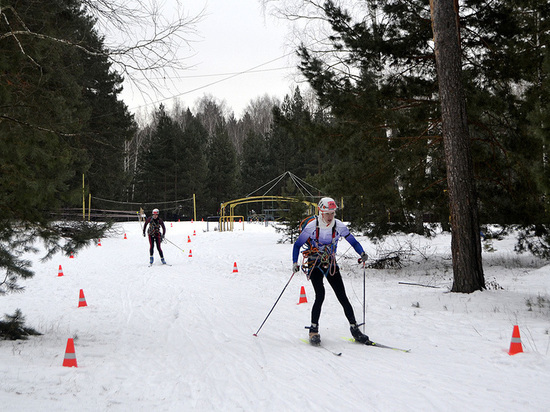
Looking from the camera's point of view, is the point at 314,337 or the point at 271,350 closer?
the point at 271,350

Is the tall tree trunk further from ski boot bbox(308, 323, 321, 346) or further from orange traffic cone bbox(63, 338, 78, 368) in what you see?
orange traffic cone bbox(63, 338, 78, 368)

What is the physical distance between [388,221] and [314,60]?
5466mm

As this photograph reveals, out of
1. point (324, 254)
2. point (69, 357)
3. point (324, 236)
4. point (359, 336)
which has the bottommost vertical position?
point (359, 336)

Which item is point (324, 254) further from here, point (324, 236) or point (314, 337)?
point (314, 337)

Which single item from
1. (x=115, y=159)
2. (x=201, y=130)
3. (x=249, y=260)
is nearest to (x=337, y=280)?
(x=249, y=260)

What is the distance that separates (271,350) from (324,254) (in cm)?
160

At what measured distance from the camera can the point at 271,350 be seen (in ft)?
20.6

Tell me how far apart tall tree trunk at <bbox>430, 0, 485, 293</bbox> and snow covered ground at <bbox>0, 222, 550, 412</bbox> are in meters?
0.62

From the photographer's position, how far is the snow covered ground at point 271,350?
437 centimetres

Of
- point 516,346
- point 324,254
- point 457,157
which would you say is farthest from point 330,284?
point 457,157

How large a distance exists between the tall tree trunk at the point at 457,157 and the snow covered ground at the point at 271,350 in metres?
0.62

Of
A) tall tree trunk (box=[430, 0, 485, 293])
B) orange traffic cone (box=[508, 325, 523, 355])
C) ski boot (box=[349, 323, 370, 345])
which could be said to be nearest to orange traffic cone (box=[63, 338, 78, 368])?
ski boot (box=[349, 323, 370, 345])

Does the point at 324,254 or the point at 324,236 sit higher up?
the point at 324,236

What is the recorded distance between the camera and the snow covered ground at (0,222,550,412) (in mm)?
4367
